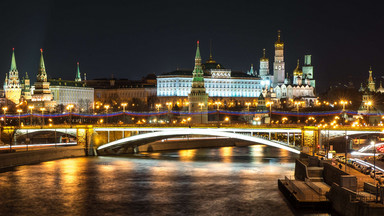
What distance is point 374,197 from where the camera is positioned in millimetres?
24469

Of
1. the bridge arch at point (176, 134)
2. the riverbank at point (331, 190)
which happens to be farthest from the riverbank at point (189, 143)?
the riverbank at point (331, 190)

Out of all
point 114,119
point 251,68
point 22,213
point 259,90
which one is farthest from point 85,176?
point 251,68

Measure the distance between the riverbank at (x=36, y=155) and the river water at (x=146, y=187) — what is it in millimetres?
887

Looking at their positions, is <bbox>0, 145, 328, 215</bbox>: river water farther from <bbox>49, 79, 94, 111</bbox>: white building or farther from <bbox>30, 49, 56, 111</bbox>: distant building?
<bbox>49, 79, 94, 111</bbox>: white building

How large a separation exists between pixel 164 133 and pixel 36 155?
10.2 m

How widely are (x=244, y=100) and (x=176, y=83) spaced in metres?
16.7

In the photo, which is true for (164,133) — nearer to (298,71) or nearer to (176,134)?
(176,134)

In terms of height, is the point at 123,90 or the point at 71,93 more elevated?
the point at 123,90

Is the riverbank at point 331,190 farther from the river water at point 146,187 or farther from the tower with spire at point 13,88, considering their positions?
the tower with spire at point 13,88

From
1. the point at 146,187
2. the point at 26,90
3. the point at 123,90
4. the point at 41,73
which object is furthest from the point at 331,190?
the point at 123,90

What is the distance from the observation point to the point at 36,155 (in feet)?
159

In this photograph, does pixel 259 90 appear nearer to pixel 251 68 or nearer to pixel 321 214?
pixel 251 68

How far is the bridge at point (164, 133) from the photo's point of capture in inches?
1823

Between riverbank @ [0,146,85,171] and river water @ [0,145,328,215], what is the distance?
0.89m
